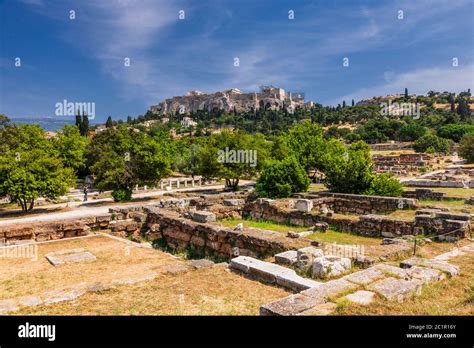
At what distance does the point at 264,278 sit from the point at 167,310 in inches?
88.1

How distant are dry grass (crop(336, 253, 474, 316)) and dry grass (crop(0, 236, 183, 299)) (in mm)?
5165

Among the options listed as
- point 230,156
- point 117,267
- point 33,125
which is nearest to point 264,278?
point 117,267

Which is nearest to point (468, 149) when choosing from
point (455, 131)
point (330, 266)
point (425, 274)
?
point (455, 131)

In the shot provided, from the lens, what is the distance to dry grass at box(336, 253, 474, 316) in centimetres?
525

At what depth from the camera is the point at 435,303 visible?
5.73 m

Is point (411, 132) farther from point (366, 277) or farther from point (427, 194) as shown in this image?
point (366, 277)

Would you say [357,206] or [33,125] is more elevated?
[33,125]

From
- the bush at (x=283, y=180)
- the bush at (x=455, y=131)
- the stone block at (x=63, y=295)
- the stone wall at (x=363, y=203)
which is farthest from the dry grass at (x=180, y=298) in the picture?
the bush at (x=455, y=131)

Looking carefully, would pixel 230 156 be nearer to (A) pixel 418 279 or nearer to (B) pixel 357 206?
(B) pixel 357 206

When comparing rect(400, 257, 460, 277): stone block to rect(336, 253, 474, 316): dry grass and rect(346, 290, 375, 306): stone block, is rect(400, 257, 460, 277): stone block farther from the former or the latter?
rect(346, 290, 375, 306): stone block

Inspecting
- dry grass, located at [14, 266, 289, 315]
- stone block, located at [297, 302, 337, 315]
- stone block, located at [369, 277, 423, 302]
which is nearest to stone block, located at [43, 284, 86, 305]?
dry grass, located at [14, 266, 289, 315]

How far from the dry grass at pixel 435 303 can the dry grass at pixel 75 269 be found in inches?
203

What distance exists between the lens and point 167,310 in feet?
20.5

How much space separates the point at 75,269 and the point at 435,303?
8283mm
